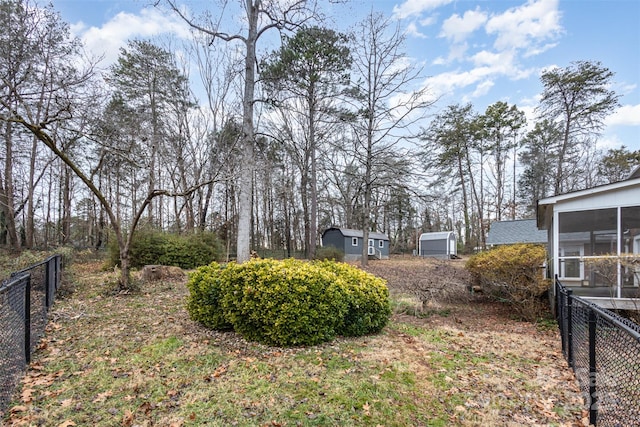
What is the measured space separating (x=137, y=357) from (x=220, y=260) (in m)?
9.07

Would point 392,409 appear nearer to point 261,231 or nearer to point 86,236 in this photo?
point 261,231

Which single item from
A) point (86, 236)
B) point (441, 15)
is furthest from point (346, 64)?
point (86, 236)

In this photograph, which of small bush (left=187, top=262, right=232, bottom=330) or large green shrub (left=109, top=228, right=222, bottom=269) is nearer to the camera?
small bush (left=187, top=262, right=232, bottom=330)

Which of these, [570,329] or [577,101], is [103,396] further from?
[577,101]

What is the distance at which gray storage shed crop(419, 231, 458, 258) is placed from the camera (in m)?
24.8

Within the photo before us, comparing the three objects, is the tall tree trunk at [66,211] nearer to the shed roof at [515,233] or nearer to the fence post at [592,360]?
the fence post at [592,360]

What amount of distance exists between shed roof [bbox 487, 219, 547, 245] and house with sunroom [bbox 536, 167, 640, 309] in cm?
852

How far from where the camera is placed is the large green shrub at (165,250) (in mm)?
10500

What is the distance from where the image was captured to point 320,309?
4102mm

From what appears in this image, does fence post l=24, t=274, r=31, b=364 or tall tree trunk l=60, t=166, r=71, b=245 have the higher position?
tall tree trunk l=60, t=166, r=71, b=245

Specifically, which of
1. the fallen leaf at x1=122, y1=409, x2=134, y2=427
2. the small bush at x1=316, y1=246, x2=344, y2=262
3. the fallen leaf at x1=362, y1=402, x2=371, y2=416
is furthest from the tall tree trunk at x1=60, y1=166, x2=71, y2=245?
the fallen leaf at x1=362, y1=402, x2=371, y2=416

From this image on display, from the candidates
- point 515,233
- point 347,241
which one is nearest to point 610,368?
point 515,233

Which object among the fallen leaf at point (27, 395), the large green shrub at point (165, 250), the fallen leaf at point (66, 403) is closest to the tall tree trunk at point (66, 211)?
the large green shrub at point (165, 250)

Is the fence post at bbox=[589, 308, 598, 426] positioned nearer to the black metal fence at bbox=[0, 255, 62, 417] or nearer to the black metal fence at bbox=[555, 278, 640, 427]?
the black metal fence at bbox=[555, 278, 640, 427]
